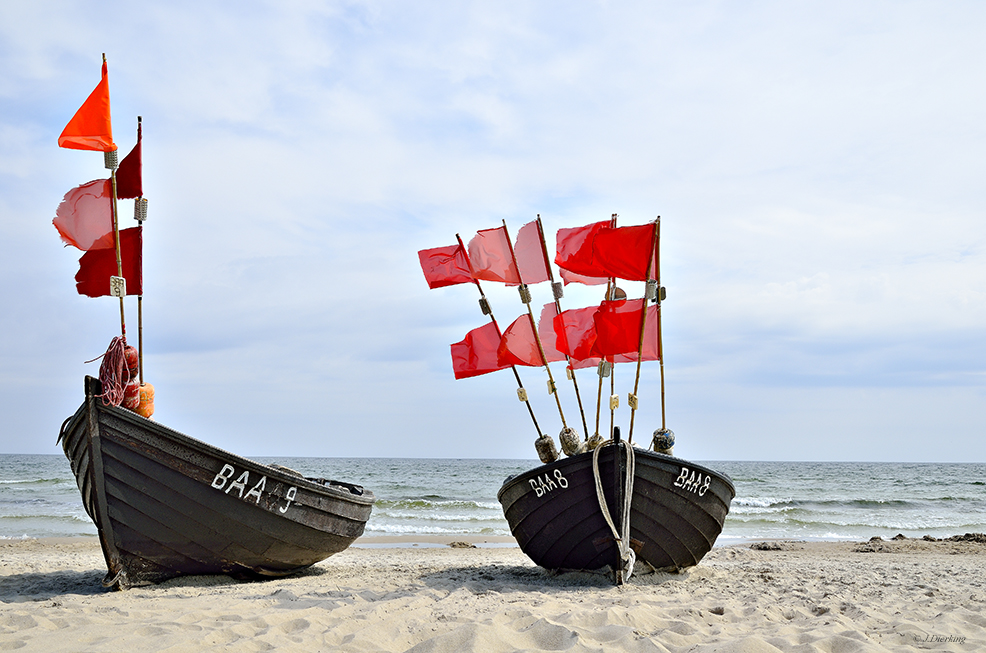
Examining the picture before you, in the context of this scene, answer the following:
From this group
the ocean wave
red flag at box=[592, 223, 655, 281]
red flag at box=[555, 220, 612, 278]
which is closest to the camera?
red flag at box=[592, 223, 655, 281]

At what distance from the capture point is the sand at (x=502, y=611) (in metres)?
4.21

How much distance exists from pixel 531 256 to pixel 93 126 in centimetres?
447

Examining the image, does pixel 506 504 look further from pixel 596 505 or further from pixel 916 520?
pixel 916 520

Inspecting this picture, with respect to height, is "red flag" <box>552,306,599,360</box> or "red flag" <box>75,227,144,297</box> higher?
"red flag" <box>75,227,144,297</box>

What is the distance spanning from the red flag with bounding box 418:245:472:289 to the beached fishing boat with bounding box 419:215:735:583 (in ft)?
0.04

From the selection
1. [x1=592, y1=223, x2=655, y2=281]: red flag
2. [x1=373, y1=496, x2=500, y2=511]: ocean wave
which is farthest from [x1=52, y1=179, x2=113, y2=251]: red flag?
[x1=373, y1=496, x2=500, y2=511]: ocean wave

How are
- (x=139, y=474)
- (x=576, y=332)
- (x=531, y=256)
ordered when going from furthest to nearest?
1. (x=531, y=256)
2. (x=576, y=332)
3. (x=139, y=474)

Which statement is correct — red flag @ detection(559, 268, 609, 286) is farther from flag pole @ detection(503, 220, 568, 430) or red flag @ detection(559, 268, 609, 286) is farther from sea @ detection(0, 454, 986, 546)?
sea @ detection(0, 454, 986, 546)

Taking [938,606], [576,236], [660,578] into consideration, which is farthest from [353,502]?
[938,606]

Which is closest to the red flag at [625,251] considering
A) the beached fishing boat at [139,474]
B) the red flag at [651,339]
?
the red flag at [651,339]

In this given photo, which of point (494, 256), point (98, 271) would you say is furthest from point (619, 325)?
point (98, 271)

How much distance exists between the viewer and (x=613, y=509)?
21.0ft

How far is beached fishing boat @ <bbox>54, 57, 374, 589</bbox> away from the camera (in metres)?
6.13

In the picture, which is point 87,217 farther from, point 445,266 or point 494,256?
point 494,256
